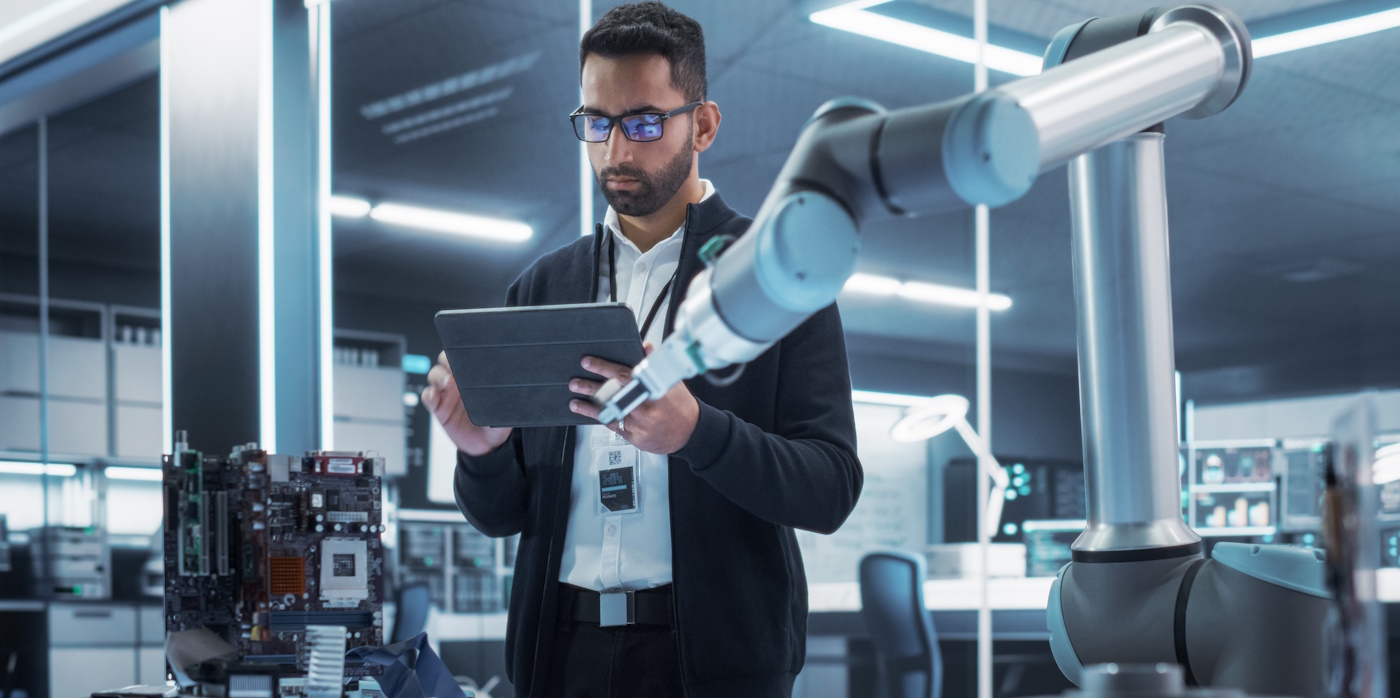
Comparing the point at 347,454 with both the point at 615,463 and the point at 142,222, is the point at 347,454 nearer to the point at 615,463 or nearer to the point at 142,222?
the point at 615,463

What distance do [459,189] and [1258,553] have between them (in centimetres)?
343

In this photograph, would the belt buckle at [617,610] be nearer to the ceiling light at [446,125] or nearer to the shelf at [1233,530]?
the shelf at [1233,530]

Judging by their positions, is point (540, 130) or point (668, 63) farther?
point (540, 130)

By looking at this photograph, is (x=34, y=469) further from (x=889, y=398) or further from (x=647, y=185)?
(x=647, y=185)

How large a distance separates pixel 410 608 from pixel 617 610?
4152 millimetres

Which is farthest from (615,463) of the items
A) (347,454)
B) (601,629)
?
(347,454)

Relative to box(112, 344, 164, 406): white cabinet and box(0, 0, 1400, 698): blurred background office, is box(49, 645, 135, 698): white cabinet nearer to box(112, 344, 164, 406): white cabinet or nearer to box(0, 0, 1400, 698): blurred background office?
box(112, 344, 164, 406): white cabinet

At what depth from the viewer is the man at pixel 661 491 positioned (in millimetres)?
1349

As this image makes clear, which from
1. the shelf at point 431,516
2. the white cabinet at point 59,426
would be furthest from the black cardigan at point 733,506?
the white cabinet at point 59,426

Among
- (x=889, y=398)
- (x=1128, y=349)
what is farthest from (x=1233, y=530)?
(x=1128, y=349)

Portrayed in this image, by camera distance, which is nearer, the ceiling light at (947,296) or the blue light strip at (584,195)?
the ceiling light at (947,296)

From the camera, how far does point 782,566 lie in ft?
4.66

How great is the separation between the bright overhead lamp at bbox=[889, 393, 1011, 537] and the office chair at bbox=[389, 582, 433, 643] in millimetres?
2836

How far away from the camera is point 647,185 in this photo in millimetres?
1437
